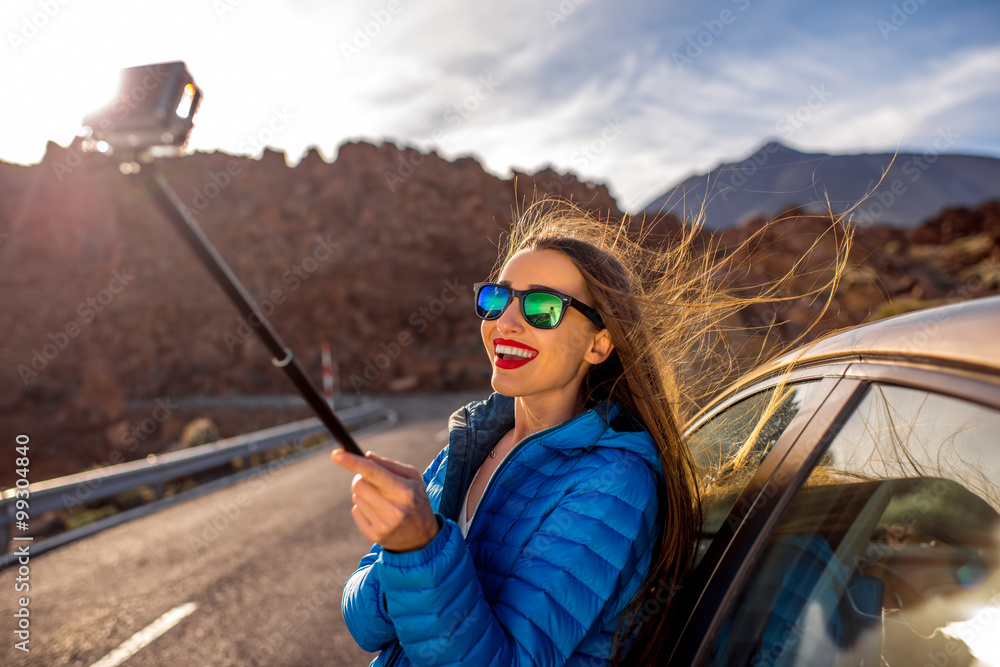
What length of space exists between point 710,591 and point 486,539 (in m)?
0.51

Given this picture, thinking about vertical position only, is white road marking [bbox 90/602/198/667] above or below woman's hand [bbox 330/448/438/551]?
below

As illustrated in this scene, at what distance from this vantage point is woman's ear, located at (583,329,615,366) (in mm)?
1784

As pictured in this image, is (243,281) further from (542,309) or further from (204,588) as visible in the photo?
(542,309)

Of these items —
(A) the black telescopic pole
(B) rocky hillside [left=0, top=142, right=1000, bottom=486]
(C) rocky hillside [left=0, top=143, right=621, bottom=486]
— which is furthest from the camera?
(C) rocky hillside [left=0, top=143, right=621, bottom=486]

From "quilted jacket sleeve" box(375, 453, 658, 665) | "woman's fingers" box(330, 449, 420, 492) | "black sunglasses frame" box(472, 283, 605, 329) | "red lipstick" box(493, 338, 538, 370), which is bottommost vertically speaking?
"quilted jacket sleeve" box(375, 453, 658, 665)

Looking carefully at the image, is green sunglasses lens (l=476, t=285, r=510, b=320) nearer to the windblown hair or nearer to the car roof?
the windblown hair

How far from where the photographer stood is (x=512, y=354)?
1706 millimetres

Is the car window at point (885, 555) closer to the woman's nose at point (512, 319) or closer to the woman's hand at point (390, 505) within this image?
the woman's hand at point (390, 505)

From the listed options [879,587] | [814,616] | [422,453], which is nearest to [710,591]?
[814,616]

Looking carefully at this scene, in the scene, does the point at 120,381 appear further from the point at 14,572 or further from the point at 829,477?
the point at 829,477

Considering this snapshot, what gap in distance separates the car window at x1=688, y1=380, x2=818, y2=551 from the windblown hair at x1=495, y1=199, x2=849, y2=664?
0.06 m

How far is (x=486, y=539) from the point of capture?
145 centimetres

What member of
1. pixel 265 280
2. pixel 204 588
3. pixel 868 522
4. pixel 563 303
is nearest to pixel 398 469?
pixel 563 303

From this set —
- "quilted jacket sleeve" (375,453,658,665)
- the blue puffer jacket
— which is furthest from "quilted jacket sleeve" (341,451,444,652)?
"quilted jacket sleeve" (375,453,658,665)
